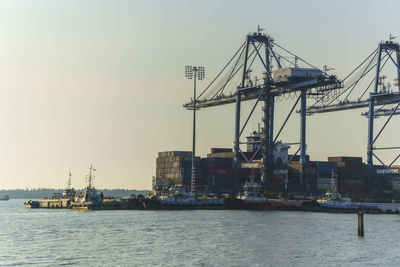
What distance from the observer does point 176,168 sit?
160250 millimetres

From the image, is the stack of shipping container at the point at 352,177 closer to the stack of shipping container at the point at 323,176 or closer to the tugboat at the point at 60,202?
the stack of shipping container at the point at 323,176

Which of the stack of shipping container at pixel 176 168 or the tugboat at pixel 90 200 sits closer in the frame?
the tugboat at pixel 90 200

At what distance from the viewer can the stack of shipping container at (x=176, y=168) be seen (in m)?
155

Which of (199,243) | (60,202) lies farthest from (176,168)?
(199,243)

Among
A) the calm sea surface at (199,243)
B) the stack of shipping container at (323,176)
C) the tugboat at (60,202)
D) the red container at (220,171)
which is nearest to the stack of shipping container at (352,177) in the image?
the stack of shipping container at (323,176)

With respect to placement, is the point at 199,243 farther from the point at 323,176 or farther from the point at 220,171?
the point at 220,171

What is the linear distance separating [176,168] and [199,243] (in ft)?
332

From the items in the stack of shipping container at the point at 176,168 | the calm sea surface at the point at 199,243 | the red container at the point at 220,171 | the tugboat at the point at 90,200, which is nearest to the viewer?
the calm sea surface at the point at 199,243

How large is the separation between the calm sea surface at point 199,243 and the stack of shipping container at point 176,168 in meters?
69.6

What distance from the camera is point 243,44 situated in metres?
141

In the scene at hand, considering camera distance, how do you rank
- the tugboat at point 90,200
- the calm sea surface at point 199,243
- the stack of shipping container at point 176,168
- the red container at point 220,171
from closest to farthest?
1. the calm sea surface at point 199,243
2. the tugboat at point 90,200
3. the red container at point 220,171
4. the stack of shipping container at point 176,168

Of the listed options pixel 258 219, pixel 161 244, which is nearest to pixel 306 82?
pixel 258 219

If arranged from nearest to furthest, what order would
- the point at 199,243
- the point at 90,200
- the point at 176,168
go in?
the point at 199,243
the point at 90,200
the point at 176,168

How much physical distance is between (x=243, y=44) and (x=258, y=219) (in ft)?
203
